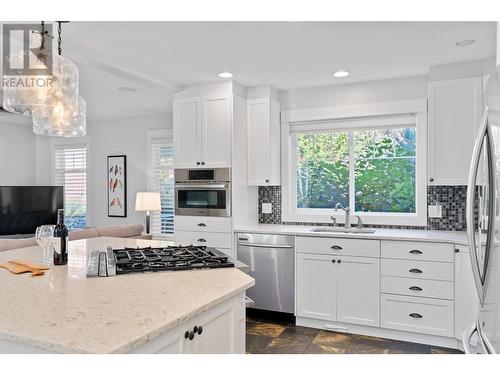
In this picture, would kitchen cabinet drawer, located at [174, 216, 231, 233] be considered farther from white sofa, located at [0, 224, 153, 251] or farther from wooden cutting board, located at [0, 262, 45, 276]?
wooden cutting board, located at [0, 262, 45, 276]

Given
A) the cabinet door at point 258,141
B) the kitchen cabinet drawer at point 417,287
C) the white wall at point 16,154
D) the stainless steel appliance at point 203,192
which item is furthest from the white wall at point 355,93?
the white wall at point 16,154

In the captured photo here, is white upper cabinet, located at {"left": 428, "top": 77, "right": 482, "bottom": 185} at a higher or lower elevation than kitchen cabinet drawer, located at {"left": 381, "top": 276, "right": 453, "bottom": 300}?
higher

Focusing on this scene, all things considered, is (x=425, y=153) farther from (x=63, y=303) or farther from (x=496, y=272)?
(x=63, y=303)

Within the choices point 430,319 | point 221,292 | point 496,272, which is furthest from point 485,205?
point 430,319

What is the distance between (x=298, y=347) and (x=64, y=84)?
260 centimetres

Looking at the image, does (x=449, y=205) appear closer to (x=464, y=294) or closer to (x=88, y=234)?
(x=464, y=294)

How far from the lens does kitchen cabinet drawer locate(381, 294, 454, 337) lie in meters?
3.24

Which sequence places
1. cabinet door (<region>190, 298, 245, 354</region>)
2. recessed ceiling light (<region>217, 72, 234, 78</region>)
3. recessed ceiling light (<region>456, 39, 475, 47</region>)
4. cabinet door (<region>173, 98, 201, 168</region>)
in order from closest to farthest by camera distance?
cabinet door (<region>190, 298, 245, 354</region>) < recessed ceiling light (<region>456, 39, 475, 47</region>) < recessed ceiling light (<region>217, 72, 234, 78</region>) < cabinet door (<region>173, 98, 201, 168</region>)

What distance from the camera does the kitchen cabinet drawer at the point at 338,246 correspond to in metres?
3.48

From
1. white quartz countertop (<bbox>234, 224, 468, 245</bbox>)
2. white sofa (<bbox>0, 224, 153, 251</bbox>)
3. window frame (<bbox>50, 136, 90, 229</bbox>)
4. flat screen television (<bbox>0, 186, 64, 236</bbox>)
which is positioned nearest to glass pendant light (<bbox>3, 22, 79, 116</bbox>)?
white sofa (<bbox>0, 224, 153, 251</bbox>)

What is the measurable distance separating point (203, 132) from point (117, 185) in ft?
8.25

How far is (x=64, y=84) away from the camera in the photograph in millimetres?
2182

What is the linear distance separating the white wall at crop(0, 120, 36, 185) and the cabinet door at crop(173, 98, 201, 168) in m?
3.22

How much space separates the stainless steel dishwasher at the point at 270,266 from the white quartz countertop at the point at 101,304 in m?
1.92
